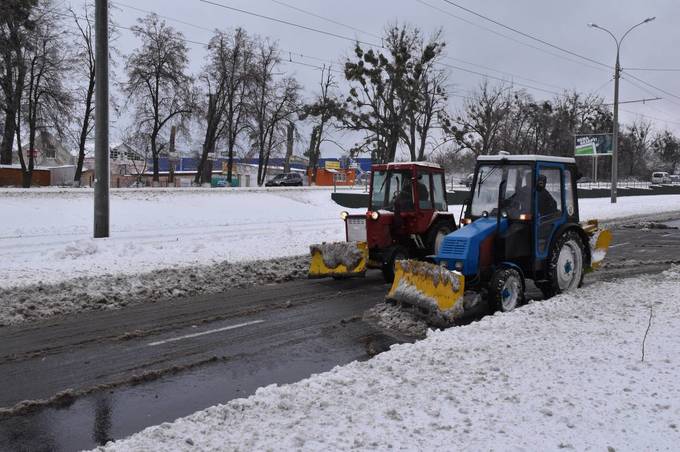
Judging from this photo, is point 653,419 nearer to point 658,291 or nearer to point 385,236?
point 658,291

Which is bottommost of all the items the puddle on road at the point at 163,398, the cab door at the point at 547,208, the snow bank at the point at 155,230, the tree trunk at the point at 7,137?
the puddle on road at the point at 163,398

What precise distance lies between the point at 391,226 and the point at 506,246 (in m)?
2.88

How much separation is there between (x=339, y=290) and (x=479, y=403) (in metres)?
6.15

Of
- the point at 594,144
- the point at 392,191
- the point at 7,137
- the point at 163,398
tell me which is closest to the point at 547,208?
the point at 392,191

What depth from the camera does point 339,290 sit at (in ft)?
35.5

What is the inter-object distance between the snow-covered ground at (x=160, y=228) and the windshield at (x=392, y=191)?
153 inches

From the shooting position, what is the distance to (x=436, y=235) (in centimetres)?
1160

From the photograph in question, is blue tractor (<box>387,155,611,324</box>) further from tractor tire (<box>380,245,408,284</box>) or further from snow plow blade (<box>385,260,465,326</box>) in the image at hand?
tractor tire (<box>380,245,408,284</box>)

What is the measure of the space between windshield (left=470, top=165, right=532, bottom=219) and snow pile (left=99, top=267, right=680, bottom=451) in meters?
2.54

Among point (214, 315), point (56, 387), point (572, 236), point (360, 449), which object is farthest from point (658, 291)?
point (56, 387)

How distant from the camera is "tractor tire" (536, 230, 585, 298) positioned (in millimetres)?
9367

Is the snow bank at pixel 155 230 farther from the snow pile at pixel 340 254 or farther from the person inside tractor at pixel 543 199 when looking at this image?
the person inside tractor at pixel 543 199

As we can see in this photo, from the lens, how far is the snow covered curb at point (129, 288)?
8.91 meters

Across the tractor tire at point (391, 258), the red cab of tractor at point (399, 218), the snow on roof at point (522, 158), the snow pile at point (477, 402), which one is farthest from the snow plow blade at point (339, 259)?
the snow pile at point (477, 402)
